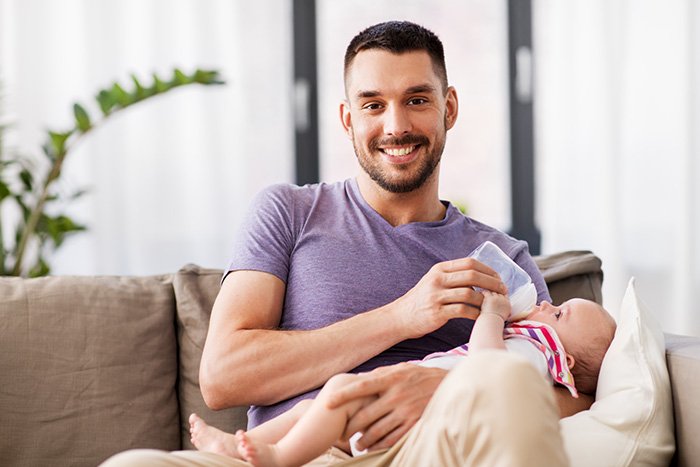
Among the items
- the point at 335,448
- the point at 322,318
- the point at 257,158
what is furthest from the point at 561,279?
the point at 257,158

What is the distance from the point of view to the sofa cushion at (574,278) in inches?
87.3

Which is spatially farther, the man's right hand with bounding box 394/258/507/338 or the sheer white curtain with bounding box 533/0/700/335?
the sheer white curtain with bounding box 533/0/700/335

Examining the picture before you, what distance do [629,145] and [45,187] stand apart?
7.69ft

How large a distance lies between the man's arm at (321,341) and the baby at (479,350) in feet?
0.21

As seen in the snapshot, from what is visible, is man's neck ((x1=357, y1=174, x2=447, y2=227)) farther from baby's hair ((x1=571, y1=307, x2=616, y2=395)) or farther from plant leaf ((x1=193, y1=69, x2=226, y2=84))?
plant leaf ((x1=193, y1=69, x2=226, y2=84))

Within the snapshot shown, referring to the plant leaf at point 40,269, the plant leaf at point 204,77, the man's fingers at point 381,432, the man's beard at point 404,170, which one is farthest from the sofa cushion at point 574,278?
the plant leaf at point 40,269

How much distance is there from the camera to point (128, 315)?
205 centimetres

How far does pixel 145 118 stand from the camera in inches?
139

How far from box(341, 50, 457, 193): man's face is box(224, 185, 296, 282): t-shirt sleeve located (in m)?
0.22

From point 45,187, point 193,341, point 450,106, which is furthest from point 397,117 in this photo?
point 45,187

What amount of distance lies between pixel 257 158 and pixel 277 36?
521 millimetres

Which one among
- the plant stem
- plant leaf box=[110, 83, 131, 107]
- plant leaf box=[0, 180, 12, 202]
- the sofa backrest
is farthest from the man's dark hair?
plant leaf box=[0, 180, 12, 202]

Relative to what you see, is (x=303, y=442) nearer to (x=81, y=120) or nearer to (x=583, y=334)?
(x=583, y=334)

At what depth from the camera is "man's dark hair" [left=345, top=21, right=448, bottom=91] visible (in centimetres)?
204
